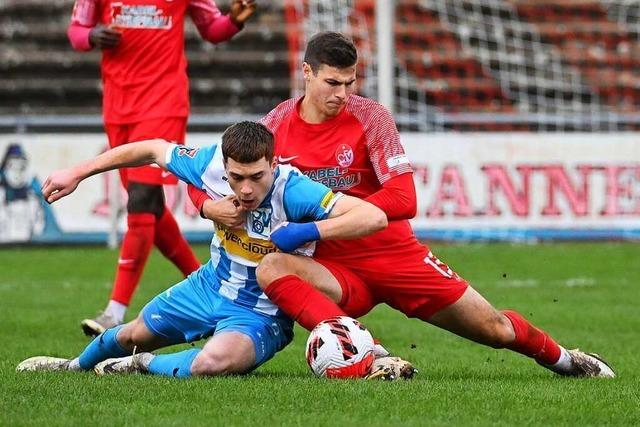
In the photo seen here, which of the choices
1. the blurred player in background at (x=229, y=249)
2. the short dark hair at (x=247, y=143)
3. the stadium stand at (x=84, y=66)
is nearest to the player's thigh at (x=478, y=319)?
the blurred player in background at (x=229, y=249)

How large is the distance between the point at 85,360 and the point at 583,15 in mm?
14369

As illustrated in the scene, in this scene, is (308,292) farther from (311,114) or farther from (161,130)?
(161,130)

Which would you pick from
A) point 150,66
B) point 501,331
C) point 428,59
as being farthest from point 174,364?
point 428,59

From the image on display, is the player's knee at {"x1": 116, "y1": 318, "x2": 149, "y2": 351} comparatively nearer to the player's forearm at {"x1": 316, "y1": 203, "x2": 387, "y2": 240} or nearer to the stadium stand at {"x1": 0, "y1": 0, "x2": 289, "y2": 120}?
the player's forearm at {"x1": 316, "y1": 203, "x2": 387, "y2": 240}

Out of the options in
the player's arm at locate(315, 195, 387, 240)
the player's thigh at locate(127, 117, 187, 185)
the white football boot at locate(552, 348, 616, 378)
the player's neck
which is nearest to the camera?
the player's arm at locate(315, 195, 387, 240)

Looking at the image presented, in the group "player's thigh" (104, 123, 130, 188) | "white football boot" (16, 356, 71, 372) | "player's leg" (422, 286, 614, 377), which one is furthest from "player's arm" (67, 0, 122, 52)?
"player's leg" (422, 286, 614, 377)

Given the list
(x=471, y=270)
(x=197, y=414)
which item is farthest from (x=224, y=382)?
(x=471, y=270)

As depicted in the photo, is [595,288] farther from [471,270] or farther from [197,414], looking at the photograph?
[197,414]

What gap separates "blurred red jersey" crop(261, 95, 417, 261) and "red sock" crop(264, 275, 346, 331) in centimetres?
47

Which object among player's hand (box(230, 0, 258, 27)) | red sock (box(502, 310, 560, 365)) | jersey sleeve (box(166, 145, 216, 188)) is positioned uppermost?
player's hand (box(230, 0, 258, 27))

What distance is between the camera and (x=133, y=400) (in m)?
5.06

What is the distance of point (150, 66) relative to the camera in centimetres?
875

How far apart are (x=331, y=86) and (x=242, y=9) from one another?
2391 millimetres

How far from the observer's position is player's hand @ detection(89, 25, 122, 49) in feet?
27.8
